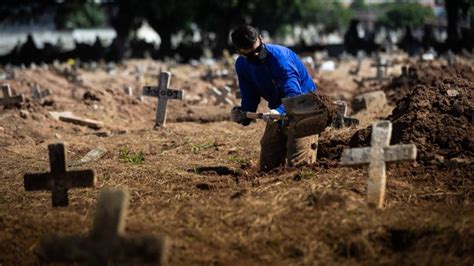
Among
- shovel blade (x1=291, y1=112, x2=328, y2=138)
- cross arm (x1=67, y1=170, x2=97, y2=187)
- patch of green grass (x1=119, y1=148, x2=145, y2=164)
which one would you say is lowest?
patch of green grass (x1=119, y1=148, x2=145, y2=164)

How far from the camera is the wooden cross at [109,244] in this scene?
383 centimetres

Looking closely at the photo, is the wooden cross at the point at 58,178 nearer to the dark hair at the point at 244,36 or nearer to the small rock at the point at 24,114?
the dark hair at the point at 244,36

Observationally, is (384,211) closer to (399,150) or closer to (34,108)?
(399,150)

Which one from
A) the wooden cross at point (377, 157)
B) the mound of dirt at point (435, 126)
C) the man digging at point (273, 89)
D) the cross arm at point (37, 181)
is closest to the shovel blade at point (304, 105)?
the man digging at point (273, 89)

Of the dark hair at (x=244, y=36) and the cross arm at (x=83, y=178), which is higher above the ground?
the dark hair at (x=244, y=36)

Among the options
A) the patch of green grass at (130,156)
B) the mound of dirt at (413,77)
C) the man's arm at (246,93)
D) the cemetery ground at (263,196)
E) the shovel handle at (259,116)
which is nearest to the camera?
the cemetery ground at (263,196)

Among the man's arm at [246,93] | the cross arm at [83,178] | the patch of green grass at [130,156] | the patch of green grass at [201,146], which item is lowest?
the patch of green grass at [130,156]

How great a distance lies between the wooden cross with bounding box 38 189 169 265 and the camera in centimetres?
383

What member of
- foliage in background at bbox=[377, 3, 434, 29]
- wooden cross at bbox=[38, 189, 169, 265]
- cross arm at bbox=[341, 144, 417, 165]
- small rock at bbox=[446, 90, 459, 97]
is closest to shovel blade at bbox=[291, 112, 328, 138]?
cross arm at bbox=[341, 144, 417, 165]

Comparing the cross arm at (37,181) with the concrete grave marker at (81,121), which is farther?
Answer: the concrete grave marker at (81,121)

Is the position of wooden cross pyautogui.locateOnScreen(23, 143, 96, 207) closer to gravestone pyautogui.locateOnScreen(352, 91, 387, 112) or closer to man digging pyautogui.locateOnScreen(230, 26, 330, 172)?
man digging pyautogui.locateOnScreen(230, 26, 330, 172)

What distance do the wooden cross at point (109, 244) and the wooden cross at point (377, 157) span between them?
2.18m

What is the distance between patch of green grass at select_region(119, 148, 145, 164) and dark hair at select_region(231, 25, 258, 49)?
9.11 ft

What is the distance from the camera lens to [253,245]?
4.80 m
